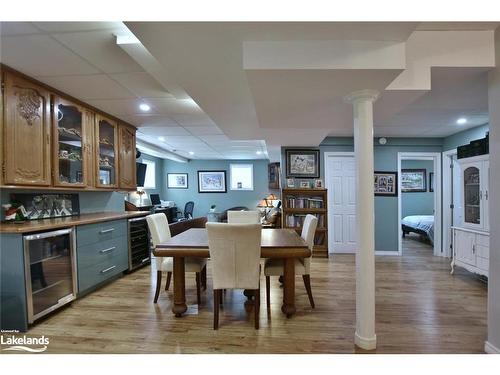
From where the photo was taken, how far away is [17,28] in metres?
1.76

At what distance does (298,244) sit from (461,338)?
59.1 inches

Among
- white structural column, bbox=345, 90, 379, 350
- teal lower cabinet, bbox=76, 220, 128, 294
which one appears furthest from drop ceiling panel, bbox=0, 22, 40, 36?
white structural column, bbox=345, 90, 379, 350

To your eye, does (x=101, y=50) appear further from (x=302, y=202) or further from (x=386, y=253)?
(x=386, y=253)

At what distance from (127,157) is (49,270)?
2144mm

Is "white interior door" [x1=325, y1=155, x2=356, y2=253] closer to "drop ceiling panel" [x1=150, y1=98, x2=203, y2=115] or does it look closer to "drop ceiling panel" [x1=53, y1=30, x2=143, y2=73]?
"drop ceiling panel" [x1=150, y1=98, x2=203, y2=115]

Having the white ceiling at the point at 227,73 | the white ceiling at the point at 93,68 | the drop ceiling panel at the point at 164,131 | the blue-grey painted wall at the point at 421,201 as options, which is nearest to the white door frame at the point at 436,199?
the white ceiling at the point at 227,73

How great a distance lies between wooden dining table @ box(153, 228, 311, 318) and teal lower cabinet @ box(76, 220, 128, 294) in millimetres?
1105

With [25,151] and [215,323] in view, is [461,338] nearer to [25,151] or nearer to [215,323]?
[215,323]

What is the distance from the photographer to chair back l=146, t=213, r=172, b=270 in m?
2.84

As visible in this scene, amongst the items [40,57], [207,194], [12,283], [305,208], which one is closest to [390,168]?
[305,208]

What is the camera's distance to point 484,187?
3.22 metres

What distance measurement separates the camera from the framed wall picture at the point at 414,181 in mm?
7648
